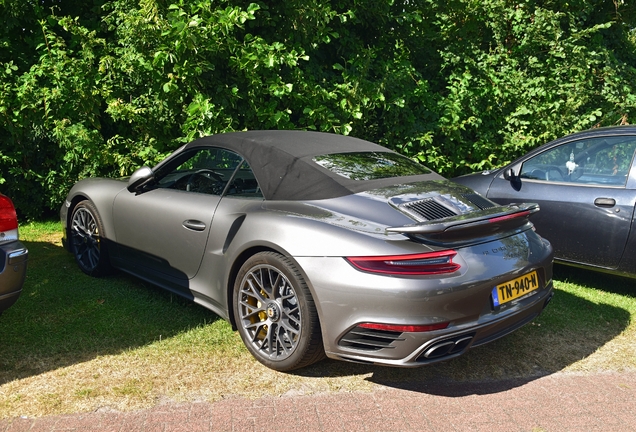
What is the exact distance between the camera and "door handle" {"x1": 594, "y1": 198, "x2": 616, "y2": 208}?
5.14m

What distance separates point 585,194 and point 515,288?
88.2 inches

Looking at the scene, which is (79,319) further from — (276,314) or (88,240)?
(276,314)

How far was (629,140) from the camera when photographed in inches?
208

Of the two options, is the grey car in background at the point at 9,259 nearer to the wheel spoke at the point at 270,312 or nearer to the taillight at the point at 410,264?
the wheel spoke at the point at 270,312

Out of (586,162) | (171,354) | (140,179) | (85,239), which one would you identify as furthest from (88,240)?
Answer: (586,162)

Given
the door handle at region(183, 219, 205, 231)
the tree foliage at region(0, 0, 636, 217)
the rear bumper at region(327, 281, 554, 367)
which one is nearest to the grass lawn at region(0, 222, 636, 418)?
the rear bumper at region(327, 281, 554, 367)

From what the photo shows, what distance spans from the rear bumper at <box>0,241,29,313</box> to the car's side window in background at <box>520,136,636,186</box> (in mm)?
4555

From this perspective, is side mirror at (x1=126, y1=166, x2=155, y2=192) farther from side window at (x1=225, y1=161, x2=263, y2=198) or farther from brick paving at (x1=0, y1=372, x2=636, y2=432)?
Answer: brick paving at (x1=0, y1=372, x2=636, y2=432)

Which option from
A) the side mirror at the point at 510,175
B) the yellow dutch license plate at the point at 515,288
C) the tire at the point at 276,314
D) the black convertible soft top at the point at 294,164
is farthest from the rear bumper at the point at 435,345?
the side mirror at the point at 510,175

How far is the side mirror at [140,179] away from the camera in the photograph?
15.8 feet

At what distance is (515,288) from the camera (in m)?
3.60

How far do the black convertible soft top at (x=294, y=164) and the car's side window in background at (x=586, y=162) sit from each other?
6.21 feet

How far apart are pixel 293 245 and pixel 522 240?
1.48 metres

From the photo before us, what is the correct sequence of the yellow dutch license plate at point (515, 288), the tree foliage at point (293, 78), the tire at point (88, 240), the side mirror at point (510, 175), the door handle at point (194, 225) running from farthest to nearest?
the tree foliage at point (293, 78)
the side mirror at point (510, 175)
the tire at point (88, 240)
the door handle at point (194, 225)
the yellow dutch license plate at point (515, 288)
